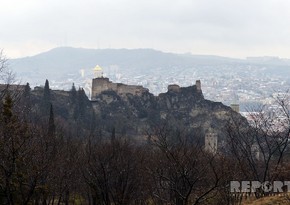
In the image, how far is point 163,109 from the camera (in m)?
102

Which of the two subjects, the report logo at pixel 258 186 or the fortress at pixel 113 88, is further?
the fortress at pixel 113 88

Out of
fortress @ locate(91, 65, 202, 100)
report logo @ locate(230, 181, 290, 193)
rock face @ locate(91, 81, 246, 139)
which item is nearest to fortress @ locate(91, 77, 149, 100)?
fortress @ locate(91, 65, 202, 100)

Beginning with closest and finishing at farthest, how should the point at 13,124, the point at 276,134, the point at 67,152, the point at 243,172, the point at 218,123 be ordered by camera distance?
the point at 13,124 → the point at 243,172 → the point at 276,134 → the point at 67,152 → the point at 218,123

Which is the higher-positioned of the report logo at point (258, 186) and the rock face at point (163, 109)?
the report logo at point (258, 186)

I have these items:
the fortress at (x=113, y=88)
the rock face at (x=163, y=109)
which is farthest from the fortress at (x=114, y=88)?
the rock face at (x=163, y=109)

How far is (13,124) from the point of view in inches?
567

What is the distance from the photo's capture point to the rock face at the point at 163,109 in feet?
313

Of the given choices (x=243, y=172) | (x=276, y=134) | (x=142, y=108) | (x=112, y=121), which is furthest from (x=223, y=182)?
(x=142, y=108)

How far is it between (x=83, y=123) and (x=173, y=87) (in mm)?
29386

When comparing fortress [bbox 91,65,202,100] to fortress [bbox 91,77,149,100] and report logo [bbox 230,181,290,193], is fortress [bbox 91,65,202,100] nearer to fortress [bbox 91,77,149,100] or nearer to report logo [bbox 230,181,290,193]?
fortress [bbox 91,77,149,100]

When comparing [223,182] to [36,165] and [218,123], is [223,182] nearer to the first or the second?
[36,165]

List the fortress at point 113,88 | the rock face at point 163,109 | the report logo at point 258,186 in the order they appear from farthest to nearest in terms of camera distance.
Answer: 1. the fortress at point 113,88
2. the rock face at point 163,109
3. the report logo at point 258,186

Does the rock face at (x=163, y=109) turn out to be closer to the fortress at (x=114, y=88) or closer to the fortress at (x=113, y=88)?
the fortress at (x=114, y=88)

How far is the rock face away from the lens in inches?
3752
